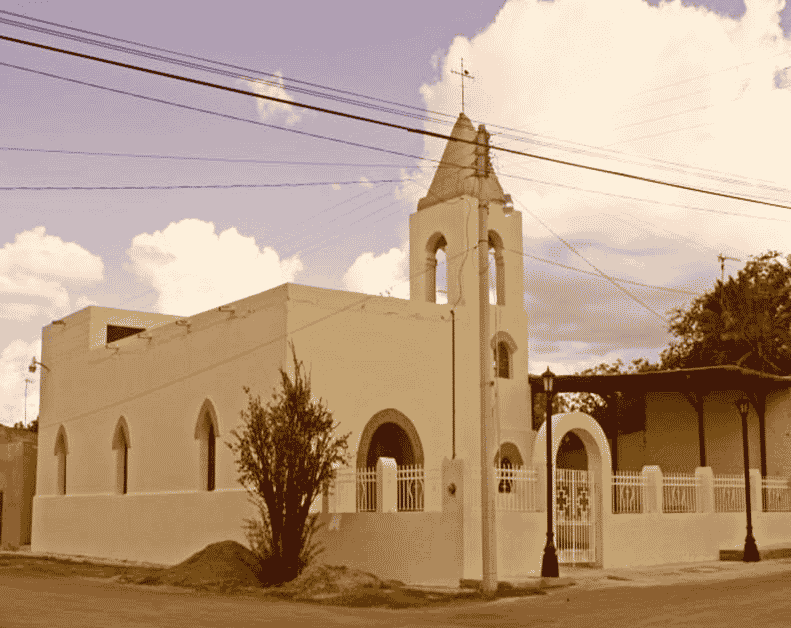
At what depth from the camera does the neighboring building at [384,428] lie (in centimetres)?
1964

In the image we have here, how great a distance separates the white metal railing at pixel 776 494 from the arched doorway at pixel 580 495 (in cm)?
759

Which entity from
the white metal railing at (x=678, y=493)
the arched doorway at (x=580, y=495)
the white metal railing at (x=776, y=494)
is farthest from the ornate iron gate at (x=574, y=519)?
the white metal railing at (x=776, y=494)

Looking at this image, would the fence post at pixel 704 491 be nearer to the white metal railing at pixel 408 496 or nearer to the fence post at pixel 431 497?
the fence post at pixel 431 497

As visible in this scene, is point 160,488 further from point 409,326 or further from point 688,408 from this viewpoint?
point 688,408

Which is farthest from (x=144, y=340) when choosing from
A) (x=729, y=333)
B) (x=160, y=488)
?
(x=729, y=333)

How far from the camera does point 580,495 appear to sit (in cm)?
2089

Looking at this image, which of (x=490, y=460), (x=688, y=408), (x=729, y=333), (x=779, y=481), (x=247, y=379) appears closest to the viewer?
(x=490, y=460)

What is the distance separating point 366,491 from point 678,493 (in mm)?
7691

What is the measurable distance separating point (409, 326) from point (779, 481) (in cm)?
1098

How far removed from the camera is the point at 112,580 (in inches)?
796

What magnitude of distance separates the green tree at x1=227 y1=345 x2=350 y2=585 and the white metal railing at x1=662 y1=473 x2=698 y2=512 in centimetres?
844

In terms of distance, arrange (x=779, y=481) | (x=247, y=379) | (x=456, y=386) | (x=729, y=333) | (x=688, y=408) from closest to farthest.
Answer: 1. (x=247, y=379)
2. (x=456, y=386)
3. (x=779, y=481)
4. (x=688, y=408)
5. (x=729, y=333)

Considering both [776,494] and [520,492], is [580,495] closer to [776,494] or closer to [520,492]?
[520,492]

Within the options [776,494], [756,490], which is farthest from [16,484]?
[776,494]
